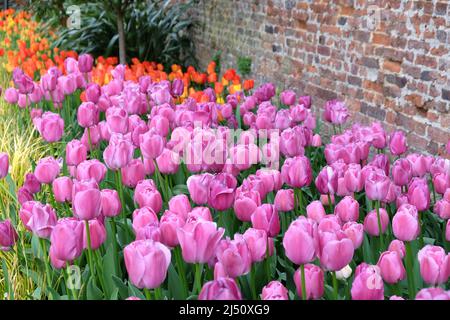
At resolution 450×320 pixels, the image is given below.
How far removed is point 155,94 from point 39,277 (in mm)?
1684

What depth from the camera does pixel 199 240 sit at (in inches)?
65.2

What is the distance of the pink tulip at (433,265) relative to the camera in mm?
1678

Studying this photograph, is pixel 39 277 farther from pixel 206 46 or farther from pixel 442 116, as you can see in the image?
pixel 206 46

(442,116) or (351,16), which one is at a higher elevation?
(351,16)

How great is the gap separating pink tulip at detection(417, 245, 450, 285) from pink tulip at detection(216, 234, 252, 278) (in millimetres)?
402

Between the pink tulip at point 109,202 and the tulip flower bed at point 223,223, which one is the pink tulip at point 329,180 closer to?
the tulip flower bed at point 223,223

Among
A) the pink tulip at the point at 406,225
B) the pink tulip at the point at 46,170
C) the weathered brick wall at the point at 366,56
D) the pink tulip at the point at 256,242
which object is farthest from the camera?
the weathered brick wall at the point at 366,56

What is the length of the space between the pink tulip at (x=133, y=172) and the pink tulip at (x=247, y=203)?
0.51m

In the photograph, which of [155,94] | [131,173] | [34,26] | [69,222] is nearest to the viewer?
[69,222]

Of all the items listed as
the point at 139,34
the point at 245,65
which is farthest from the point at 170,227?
the point at 139,34

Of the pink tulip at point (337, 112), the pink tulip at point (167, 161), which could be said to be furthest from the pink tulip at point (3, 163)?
the pink tulip at point (337, 112)

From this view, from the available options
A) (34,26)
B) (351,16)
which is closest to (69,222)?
(351,16)

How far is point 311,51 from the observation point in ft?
19.3
